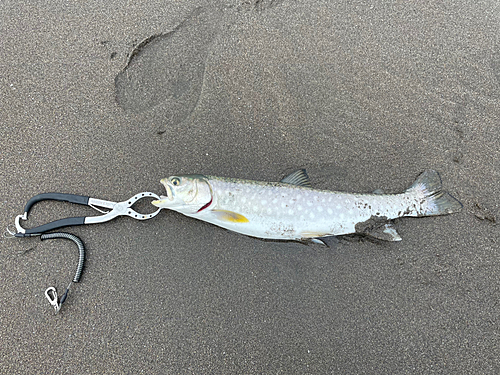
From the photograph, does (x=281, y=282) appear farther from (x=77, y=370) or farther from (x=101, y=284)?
(x=77, y=370)

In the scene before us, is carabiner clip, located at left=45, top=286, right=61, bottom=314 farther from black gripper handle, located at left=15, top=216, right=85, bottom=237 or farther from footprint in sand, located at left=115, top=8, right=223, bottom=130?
footprint in sand, located at left=115, top=8, right=223, bottom=130

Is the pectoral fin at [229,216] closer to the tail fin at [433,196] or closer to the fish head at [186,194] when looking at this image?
the fish head at [186,194]

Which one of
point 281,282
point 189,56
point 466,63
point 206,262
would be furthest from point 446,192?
point 189,56

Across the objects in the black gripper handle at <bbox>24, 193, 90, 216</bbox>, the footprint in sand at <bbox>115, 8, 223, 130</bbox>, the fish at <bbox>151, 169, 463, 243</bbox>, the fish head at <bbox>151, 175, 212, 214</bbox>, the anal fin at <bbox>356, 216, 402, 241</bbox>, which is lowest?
the anal fin at <bbox>356, 216, 402, 241</bbox>

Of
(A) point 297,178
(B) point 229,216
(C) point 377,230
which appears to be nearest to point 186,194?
(B) point 229,216

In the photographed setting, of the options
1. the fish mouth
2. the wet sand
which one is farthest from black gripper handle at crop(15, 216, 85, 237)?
the fish mouth

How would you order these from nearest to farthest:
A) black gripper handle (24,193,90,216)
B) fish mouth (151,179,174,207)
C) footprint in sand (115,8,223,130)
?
fish mouth (151,179,174,207), black gripper handle (24,193,90,216), footprint in sand (115,8,223,130)

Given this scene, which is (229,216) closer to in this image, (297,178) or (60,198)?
(297,178)
